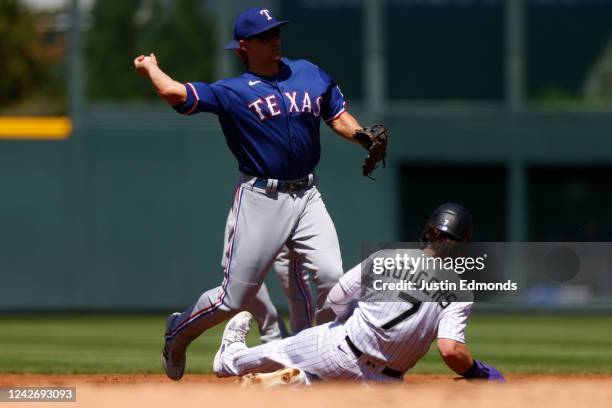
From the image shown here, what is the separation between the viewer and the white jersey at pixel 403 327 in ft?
18.7

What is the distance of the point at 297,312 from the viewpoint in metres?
6.95

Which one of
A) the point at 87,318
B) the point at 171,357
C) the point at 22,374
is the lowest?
the point at 87,318

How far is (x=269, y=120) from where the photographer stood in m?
Answer: 6.53

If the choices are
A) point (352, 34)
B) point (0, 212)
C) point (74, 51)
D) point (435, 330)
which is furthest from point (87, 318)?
point (435, 330)

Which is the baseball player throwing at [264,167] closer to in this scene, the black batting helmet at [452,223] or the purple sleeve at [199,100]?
the purple sleeve at [199,100]

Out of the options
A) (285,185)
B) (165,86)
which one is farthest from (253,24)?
(285,185)

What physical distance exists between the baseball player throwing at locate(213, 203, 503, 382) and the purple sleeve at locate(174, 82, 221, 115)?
1.12 meters

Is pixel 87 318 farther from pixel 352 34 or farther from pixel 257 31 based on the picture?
pixel 257 31

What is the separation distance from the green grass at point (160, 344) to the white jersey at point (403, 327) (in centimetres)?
245

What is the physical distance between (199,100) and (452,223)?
1469mm

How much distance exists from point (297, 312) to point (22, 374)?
6.62 ft

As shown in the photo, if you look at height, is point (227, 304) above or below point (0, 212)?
above

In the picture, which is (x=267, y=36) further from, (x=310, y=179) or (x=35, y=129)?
(x=35, y=129)
